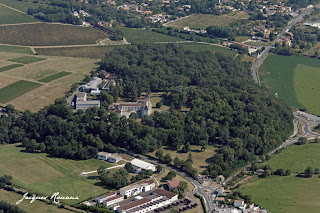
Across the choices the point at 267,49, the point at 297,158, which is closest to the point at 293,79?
the point at 267,49

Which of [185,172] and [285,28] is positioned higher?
[285,28]

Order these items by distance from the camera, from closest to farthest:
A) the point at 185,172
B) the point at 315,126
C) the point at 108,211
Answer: the point at 108,211, the point at 185,172, the point at 315,126

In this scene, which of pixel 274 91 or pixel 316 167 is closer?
pixel 316 167

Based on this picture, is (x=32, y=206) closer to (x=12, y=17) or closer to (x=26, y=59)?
(x=26, y=59)

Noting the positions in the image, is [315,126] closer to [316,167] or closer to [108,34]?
[316,167]

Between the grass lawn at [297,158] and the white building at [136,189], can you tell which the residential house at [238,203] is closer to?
the white building at [136,189]

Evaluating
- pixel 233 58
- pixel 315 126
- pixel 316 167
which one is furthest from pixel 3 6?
pixel 316 167

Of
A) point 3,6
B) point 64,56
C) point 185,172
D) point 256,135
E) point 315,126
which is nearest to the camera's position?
point 185,172
